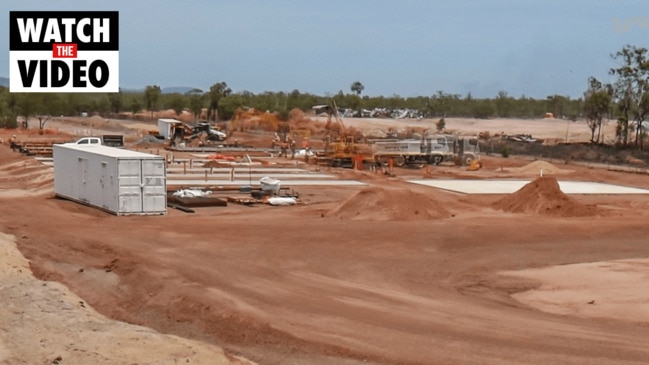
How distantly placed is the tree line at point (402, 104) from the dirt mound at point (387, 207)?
47396 mm

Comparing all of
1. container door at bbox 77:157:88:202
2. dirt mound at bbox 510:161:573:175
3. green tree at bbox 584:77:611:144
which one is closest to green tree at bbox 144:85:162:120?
green tree at bbox 584:77:611:144

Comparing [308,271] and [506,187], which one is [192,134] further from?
[308,271]

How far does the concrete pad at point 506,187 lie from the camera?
161 ft

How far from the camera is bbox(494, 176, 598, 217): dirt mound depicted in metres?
Answer: 36.3

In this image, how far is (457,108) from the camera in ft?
568

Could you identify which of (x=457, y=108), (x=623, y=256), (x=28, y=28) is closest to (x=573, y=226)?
(x=623, y=256)

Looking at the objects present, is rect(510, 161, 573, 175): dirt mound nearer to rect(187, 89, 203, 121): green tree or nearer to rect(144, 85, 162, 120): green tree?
rect(187, 89, 203, 121): green tree

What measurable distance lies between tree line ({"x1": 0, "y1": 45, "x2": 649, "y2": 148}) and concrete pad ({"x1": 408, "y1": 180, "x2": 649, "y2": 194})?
87.6 feet

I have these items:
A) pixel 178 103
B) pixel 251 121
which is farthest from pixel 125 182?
pixel 178 103

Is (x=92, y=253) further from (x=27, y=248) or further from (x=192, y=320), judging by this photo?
(x=192, y=320)

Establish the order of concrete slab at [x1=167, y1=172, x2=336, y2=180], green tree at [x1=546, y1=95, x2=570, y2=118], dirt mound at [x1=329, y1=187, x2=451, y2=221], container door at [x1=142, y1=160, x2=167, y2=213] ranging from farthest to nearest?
1. green tree at [x1=546, y1=95, x2=570, y2=118]
2. concrete slab at [x1=167, y1=172, x2=336, y2=180]
3. dirt mound at [x1=329, y1=187, x2=451, y2=221]
4. container door at [x1=142, y1=160, x2=167, y2=213]

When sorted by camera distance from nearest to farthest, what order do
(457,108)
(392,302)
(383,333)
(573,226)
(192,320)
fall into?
(383,333) → (192,320) → (392,302) → (573,226) → (457,108)

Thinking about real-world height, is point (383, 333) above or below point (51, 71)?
below

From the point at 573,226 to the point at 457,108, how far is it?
142541 mm
